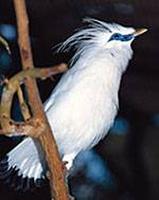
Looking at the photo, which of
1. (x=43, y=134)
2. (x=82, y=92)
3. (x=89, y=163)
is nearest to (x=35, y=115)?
(x=43, y=134)

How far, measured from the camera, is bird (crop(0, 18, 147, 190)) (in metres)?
1.15

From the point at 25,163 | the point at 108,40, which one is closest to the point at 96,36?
the point at 108,40

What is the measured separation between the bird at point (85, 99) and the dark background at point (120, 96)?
63 centimetres

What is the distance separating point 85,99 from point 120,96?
0.94 meters

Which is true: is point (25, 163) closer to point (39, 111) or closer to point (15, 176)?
point (15, 176)

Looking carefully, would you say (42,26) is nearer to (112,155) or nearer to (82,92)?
(112,155)

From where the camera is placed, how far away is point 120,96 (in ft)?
6.82

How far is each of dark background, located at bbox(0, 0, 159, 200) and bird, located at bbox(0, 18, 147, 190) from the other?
2.06 ft

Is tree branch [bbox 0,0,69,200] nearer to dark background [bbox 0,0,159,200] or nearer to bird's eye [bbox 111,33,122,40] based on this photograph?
bird's eye [bbox 111,33,122,40]

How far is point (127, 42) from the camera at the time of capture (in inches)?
46.9

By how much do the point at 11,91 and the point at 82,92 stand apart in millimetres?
377

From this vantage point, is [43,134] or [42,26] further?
[42,26]

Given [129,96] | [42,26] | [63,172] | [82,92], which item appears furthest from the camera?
[129,96]

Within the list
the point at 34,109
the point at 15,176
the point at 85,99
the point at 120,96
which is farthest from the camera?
the point at 120,96
